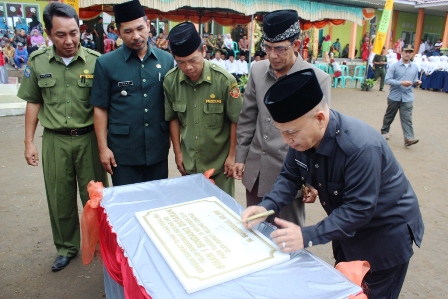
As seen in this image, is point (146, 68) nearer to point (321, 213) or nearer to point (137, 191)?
point (137, 191)

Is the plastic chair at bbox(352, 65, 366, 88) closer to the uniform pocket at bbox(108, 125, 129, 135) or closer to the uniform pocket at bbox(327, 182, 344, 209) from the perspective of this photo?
the uniform pocket at bbox(108, 125, 129, 135)

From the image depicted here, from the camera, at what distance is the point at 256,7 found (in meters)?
9.31

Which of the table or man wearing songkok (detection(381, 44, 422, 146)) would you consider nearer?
the table

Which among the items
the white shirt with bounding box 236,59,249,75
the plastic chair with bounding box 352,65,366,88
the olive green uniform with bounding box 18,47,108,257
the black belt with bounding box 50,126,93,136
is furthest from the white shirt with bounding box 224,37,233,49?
the black belt with bounding box 50,126,93,136

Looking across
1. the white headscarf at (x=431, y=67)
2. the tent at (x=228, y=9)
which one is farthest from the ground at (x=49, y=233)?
the white headscarf at (x=431, y=67)

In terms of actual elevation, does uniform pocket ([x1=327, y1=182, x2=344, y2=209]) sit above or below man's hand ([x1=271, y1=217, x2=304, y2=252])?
above

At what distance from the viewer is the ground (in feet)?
8.16

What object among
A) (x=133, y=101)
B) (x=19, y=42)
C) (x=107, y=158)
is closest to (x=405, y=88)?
(x=133, y=101)

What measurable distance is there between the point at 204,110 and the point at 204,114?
27mm

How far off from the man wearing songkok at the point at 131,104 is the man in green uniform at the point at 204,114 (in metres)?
0.12

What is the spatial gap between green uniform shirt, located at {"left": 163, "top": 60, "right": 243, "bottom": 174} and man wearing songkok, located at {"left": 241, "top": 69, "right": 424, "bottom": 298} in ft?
2.81

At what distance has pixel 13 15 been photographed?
1375 centimetres

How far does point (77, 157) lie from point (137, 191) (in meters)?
0.83

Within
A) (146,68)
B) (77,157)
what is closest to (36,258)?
(77,157)
